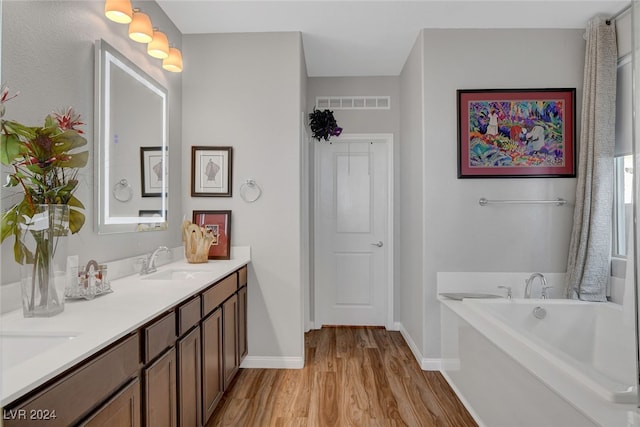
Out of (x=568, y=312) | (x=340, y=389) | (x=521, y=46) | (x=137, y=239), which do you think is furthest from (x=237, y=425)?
(x=521, y=46)

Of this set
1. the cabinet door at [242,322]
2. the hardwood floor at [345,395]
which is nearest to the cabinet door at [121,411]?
the hardwood floor at [345,395]

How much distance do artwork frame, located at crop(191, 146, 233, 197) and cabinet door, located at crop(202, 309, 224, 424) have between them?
3.54 ft

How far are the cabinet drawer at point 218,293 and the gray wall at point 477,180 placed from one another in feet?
4.82

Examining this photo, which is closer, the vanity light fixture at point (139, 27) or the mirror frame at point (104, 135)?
the mirror frame at point (104, 135)

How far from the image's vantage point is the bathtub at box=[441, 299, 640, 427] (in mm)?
1391

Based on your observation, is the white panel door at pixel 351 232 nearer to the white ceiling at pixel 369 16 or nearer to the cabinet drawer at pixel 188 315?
the white ceiling at pixel 369 16

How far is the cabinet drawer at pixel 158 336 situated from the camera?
1409 millimetres

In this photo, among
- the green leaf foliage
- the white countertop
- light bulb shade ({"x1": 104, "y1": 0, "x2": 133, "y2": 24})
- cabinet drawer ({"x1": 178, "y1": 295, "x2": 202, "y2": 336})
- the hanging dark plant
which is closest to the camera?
the white countertop

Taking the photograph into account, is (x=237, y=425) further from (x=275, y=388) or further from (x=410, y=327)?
(x=410, y=327)

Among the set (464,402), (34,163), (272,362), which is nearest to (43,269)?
(34,163)

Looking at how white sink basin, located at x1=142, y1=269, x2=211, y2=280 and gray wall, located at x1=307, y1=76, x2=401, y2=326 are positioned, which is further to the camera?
gray wall, located at x1=307, y1=76, x2=401, y2=326

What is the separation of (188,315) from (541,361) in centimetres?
161

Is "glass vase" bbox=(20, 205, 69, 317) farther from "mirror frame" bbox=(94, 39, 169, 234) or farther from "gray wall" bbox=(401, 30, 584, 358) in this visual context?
"gray wall" bbox=(401, 30, 584, 358)

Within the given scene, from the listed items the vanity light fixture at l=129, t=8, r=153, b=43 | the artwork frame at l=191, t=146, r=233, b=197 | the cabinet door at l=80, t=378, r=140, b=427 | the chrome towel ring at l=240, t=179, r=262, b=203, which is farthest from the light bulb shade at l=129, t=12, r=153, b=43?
the cabinet door at l=80, t=378, r=140, b=427
